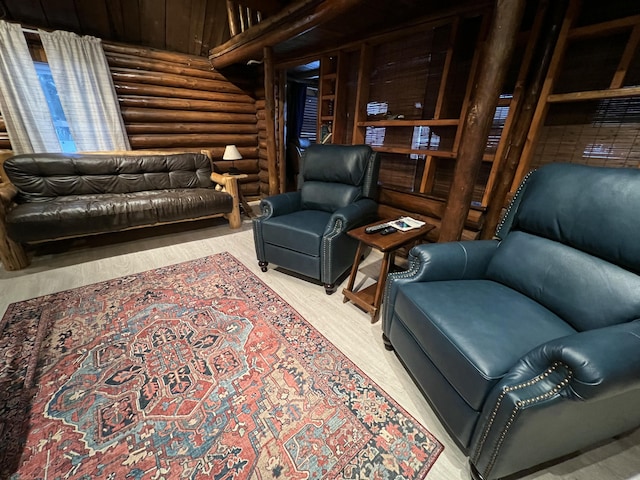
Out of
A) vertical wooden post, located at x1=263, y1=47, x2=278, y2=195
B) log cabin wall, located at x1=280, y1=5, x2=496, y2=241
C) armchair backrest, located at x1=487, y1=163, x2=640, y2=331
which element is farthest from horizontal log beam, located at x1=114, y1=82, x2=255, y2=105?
armchair backrest, located at x1=487, y1=163, x2=640, y2=331

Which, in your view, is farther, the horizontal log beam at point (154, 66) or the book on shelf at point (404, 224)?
the horizontal log beam at point (154, 66)

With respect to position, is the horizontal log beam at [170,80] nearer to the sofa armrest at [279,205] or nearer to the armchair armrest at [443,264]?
the sofa armrest at [279,205]

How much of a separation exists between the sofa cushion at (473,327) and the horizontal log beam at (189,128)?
4.13 metres

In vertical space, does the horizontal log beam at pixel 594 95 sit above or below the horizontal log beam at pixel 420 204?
above

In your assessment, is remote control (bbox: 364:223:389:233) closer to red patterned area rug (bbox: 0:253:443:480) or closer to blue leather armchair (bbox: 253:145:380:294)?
blue leather armchair (bbox: 253:145:380:294)

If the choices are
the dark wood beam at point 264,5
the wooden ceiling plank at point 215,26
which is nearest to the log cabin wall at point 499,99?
the dark wood beam at point 264,5

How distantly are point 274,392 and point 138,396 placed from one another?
2.17 ft

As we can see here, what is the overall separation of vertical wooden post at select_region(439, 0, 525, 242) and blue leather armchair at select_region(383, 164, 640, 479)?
1.39 ft

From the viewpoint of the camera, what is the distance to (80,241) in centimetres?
293

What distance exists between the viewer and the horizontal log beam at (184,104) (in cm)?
353

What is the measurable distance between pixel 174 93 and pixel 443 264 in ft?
14.2

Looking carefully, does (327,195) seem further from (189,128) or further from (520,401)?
(189,128)

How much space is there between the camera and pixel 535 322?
1090mm

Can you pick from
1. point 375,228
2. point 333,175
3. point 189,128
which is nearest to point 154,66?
point 189,128
